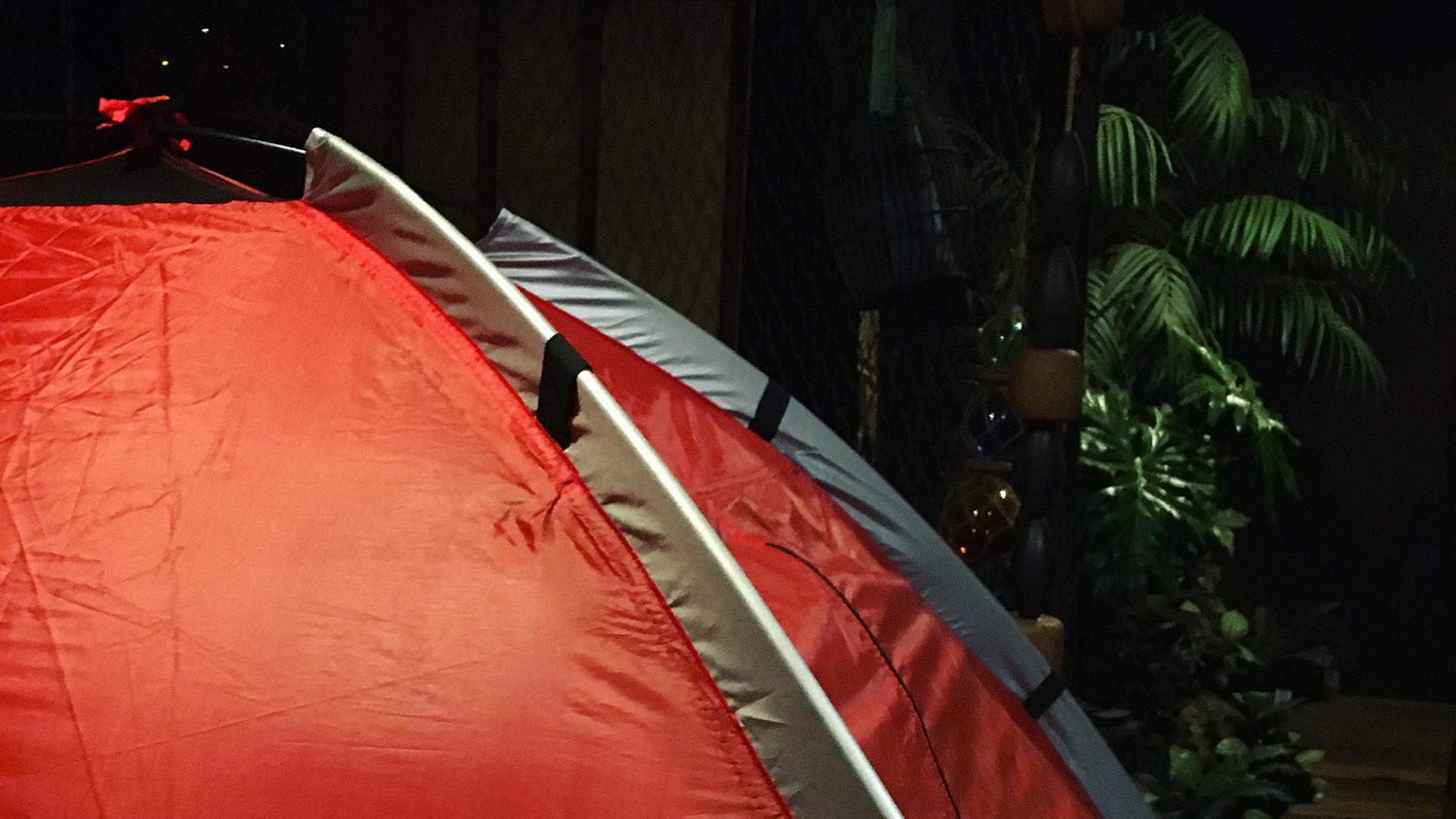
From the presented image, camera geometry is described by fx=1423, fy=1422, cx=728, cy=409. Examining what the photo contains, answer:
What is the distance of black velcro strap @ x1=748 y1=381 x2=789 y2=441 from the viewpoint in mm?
1255

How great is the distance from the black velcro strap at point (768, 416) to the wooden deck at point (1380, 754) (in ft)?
5.10

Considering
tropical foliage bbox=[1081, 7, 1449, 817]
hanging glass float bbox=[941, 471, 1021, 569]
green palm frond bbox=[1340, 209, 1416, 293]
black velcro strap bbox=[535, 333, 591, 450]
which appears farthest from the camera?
green palm frond bbox=[1340, 209, 1416, 293]

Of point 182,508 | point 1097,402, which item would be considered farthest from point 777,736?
point 1097,402

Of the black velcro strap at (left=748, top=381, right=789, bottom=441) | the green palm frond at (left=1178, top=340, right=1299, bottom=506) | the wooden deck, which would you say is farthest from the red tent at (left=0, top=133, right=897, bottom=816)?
the green palm frond at (left=1178, top=340, right=1299, bottom=506)

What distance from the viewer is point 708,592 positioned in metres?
0.82

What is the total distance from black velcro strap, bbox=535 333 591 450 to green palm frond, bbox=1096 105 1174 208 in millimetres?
2149

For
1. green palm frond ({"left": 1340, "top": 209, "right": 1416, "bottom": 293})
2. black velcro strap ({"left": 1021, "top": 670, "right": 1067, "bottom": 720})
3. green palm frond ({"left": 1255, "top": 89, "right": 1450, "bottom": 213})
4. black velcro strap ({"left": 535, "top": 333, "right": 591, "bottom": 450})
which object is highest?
green palm frond ({"left": 1255, "top": 89, "right": 1450, "bottom": 213})

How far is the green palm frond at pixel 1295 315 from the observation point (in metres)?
2.97

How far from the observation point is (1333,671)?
3.25 meters

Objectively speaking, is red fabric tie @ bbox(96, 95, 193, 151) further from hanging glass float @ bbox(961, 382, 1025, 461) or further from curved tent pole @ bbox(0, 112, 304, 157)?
hanging glass float @ bbox(961, 382, 1025, 461)

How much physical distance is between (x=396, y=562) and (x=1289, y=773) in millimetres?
2064

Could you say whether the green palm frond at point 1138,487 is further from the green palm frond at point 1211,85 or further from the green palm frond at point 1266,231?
the green palm frond at point 1211,85

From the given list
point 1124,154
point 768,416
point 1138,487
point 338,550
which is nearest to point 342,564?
point 338,550

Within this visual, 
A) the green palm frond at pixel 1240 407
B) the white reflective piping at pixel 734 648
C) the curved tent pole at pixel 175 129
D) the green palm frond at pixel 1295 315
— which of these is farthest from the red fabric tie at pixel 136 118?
the green palm frond at pixel 1295 315
